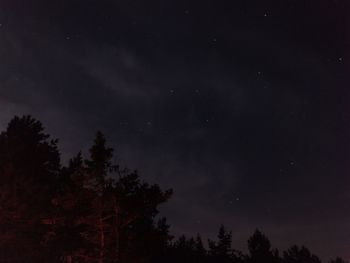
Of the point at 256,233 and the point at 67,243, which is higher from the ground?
the point at 256,233

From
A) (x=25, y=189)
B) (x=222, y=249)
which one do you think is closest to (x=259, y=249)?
(x=222, y=249)

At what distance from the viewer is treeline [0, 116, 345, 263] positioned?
30453 millimetres

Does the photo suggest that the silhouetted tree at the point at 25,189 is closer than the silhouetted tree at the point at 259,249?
Yes

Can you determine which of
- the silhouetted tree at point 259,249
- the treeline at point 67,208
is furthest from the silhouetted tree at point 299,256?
the treeline at point 67,208

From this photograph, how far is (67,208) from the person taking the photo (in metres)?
32.2

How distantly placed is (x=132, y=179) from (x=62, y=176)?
48.5 ft

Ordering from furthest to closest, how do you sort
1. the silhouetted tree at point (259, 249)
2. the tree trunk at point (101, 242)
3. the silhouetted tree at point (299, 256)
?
1. the silhouetted tree at point (299, 256)
2. the silhouetted tree at point (259, 249)
3. the tree trunk at point (101, 242)

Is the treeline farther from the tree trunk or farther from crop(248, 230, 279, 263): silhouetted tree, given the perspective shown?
crop(248, 230, 279, 263): silhouetted tree

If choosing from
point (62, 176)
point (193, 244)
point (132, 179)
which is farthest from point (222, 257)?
point (193, 244)

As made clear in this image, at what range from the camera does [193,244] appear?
12725 centimetres

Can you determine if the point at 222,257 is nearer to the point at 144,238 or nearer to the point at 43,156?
the point at 43,156

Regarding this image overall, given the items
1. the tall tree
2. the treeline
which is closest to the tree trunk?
the treeline

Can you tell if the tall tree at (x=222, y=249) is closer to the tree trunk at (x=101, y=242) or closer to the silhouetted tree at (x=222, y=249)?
the silhouetted tree at (x=222, y=249)

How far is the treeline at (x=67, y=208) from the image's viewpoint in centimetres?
3045
